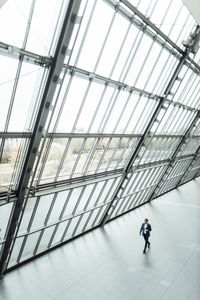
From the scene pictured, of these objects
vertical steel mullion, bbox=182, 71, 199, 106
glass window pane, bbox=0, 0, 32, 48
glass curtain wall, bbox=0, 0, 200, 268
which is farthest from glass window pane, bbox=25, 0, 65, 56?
vertical steel mullion, bbox=182, 71, 199, 106

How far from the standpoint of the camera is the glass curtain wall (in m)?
8.00

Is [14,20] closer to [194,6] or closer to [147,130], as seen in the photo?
[194,6]

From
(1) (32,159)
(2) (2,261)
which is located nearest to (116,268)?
(2) (2,261)

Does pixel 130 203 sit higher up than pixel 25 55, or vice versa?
pixel 25 55

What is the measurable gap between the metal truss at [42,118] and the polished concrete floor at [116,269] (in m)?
1.61

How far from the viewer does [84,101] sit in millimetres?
10445

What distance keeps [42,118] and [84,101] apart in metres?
1.94

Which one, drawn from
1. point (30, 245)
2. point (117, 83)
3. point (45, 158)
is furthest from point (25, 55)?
point (30, 245)

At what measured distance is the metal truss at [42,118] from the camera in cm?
792

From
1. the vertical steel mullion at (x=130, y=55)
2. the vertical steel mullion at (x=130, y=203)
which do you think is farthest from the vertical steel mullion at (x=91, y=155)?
the vertical steel mullion at (x=130, y=203)

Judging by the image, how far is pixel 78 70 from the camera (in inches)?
367

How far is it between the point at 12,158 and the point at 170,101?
9.65 meters

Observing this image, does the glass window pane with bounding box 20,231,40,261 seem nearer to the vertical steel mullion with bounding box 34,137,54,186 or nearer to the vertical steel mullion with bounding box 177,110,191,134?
the vertical steel mullion with bounding box 34,137,54,186

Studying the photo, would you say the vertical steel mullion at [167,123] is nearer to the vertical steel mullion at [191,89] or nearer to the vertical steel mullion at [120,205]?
the vertical steel mullion at [191,89]
